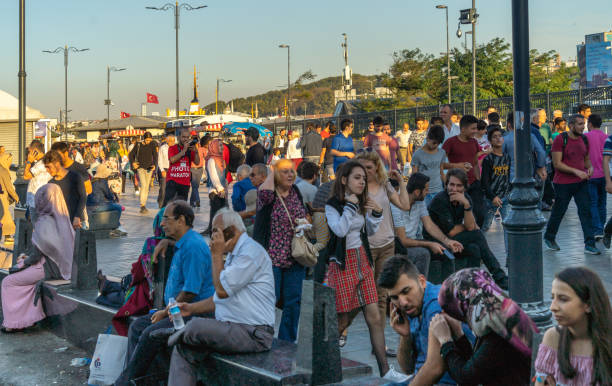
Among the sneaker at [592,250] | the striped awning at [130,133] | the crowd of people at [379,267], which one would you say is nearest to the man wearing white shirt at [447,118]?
the crowd of people at [379,267]

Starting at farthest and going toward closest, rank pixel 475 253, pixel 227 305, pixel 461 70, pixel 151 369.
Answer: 1. pixel 461 70
2. pixel 475 253
3. pixel 151 369
4. pixel 227 305

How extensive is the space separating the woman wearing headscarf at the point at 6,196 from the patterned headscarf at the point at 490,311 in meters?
12.2

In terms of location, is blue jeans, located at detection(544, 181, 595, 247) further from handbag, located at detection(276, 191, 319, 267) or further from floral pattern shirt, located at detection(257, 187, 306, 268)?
handbag, located at detection(276, 191, 319, 267)

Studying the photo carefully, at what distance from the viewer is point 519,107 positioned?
563cm

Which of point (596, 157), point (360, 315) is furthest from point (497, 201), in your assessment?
point (360, 315)

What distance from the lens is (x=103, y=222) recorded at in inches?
559

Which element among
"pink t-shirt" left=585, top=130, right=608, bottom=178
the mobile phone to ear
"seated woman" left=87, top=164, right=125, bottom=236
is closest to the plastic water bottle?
the mobile phone to ear

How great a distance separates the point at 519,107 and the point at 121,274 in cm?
625

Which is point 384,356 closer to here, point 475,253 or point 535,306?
point 535,306

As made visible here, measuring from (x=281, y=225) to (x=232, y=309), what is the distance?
4.36 feet

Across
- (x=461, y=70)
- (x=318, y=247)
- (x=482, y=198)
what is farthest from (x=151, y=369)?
(x=461, y=70)

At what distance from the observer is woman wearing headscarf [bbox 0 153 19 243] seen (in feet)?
46.8

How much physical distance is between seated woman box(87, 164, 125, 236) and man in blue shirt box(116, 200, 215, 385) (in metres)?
8.50

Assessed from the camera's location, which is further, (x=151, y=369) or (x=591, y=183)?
(x=591, y=183)
